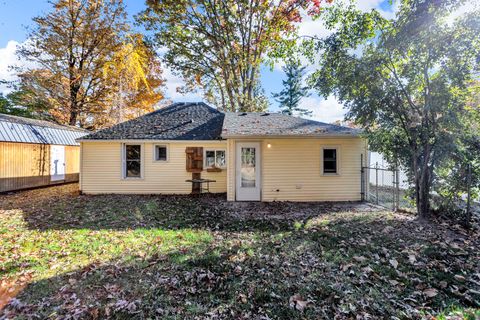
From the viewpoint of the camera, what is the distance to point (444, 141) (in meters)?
5.83

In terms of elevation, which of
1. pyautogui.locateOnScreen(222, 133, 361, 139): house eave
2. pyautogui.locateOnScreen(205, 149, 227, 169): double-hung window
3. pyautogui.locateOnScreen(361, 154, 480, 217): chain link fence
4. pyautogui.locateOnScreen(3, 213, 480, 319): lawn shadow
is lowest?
pyautogui.locateOnScreen(3, 213, 480, 319): lawn shadow

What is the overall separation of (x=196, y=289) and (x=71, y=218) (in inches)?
217

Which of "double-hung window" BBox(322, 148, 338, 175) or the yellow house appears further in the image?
"double-hung window" BBox(322, 148, 338, 175)

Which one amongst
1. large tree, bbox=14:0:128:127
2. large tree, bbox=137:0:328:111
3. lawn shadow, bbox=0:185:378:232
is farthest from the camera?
large tree, bbox=14:0:128:127

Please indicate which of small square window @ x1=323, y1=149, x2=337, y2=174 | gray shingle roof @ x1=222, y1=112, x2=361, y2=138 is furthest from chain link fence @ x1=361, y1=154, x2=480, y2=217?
gray shingle roof @ x1=222, y1=112, x2=361, y2=138

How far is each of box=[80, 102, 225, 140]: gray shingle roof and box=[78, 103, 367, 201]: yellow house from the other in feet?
0.15

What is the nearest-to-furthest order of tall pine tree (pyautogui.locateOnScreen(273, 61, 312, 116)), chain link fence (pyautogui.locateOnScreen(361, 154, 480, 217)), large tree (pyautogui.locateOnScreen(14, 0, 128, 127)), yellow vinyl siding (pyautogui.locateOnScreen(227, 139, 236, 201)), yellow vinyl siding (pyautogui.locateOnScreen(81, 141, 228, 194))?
chain link fence (pyautogui.locateOnScreen(361, 154, 480, 217)) < yellow vinyl siding (pyautogui.locateOnScreen(227, 139, 236, 201)) < yellow vinyl siding (pyautogui.locateOnScreen(81, 141, 228, 194)) < large tree (pyautogui.locateOnScreen(14, 0, 128, 127)) < tall pine tree (pyautogui.locateOnScreen(273, 61, 312, 116))

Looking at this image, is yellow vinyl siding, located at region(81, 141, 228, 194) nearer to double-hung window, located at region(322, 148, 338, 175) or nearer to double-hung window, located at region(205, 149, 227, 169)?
double-hung window, located at region(205, 149, 227, 169)

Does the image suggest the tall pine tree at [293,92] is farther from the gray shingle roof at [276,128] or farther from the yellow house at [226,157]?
the gray shingle roof at [276,128]

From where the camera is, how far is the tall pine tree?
31.8 m

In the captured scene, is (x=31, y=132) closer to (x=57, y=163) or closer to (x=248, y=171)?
(x=57, y=163)

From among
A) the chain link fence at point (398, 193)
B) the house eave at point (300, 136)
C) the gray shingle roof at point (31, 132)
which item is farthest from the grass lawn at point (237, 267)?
the gray shingle roof at point (31, 132)

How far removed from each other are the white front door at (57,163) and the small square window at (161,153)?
7226 millimetres

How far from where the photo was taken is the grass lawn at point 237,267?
9.25 feet
